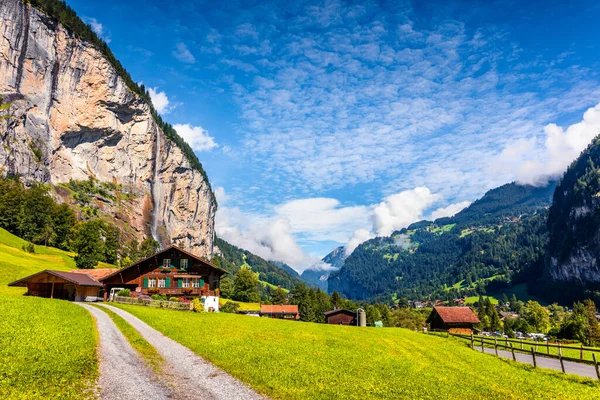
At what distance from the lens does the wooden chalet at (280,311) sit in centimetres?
11144

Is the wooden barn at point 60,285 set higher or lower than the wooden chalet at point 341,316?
higher

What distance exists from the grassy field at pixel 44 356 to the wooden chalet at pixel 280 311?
88430mm

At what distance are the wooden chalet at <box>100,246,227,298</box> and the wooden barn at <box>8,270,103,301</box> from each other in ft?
14.7

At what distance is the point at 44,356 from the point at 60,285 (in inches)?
2046

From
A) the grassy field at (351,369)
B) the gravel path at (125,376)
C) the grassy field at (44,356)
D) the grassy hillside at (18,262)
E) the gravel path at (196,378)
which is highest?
the grassy hillside at (18,262)

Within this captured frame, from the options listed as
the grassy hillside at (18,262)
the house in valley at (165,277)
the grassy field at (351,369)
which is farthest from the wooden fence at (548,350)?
the grassy hillside at (18,262)

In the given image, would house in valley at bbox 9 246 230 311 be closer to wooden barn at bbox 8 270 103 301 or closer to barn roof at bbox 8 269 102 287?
wooden barn at bbox 8 270 103 301

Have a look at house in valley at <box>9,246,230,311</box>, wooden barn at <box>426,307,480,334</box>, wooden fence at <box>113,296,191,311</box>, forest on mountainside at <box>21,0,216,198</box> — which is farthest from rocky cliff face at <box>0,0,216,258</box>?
wooden barn at <box>426,307,480,334</box>

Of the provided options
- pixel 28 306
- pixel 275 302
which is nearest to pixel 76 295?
pixel 28 306

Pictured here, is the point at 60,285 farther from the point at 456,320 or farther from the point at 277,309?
the point at 456,320

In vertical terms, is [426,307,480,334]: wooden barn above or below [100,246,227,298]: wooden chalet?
below

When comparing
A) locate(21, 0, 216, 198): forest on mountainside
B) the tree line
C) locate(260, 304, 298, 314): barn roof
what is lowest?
locate(260, 304, 298, 314): barn roof

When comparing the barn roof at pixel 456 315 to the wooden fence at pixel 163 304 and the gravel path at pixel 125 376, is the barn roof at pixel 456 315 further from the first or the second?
the gravel path at pixel 125 376

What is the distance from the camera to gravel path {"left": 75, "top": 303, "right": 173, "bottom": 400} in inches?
511
